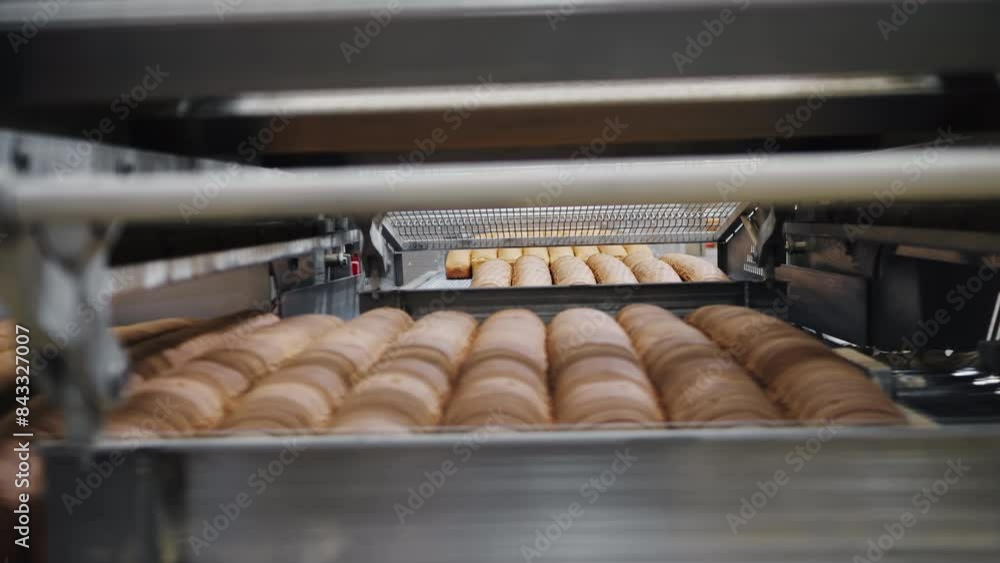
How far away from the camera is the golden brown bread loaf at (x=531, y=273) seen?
3.28 metres

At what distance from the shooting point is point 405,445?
3.43 ft

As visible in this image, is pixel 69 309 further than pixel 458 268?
No

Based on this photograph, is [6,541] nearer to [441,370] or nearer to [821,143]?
[441,370]

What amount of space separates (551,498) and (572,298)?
1626 mm
